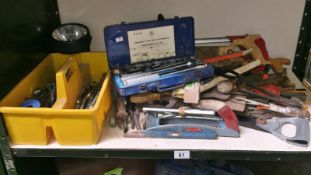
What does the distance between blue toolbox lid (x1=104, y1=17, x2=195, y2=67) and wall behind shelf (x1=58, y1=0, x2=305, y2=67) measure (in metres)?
0.20

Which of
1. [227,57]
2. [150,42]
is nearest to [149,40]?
[150,42]

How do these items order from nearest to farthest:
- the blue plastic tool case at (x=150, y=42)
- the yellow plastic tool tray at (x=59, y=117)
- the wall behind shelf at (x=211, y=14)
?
the yellow plastic tool tray at (x=59, y=117) → the blue plastic tool case at (x=150, y=42) → the wall behind shelf at (x=211, y=14)

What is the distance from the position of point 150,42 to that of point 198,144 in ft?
1.40

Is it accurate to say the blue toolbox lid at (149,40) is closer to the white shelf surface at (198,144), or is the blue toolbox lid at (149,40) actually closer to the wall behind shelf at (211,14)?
the wall behind shelf at (211,14)

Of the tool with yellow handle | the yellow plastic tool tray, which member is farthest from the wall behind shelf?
the yellow plastic tool tray

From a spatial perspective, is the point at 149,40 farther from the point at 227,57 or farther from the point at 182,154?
the point at 182,154

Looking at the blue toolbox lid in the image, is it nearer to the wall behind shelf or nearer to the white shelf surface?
the wall behind shelf

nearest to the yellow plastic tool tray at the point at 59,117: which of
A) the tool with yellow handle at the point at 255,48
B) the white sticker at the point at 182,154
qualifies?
the white sticker at the point at 182,154

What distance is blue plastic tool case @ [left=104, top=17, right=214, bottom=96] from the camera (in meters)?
1.07

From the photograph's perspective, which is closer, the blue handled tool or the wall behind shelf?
the blue handled tool

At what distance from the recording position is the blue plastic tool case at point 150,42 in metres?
1.07

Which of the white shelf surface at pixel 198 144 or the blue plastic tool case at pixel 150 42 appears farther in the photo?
the blue plastic tool case at pixel 150 42

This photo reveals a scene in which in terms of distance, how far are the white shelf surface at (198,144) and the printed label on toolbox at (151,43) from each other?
338mm

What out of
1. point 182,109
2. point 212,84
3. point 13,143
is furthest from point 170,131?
point 13,143
